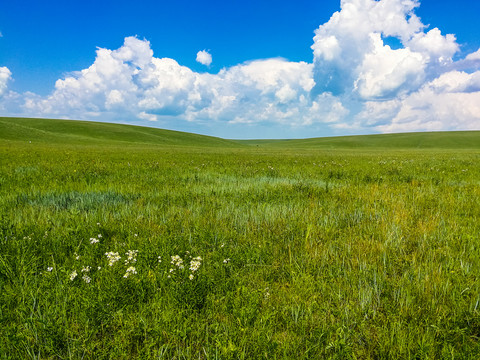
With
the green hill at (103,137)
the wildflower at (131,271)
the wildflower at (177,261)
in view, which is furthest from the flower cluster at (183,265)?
the green hill at (103,137)

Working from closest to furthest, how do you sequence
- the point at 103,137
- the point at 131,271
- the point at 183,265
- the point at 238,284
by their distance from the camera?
the point at 238,284 → the point at 131,271 → the point at 183,265 → the point at 103,137

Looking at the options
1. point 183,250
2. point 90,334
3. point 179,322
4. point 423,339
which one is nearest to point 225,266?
point 183,250

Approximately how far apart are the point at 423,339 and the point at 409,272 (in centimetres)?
122

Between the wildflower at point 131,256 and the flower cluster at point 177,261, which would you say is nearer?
the flower cluster at point 177,261

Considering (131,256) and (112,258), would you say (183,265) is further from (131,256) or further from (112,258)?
(112,258)

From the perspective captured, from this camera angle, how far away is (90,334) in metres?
2.17

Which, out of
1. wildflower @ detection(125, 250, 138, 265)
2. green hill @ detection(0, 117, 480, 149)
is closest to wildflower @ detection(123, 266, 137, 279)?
wildflower @ detection(125, 250, 138, 265)

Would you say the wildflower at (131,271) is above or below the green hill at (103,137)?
below

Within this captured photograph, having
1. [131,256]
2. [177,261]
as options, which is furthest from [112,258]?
[177,261]

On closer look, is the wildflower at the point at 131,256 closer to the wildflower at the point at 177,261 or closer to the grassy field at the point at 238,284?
the grassy field at the point at 238,284

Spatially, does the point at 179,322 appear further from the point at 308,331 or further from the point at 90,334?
the point at 308,331

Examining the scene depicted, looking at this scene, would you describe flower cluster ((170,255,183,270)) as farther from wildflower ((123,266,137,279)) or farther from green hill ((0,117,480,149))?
green hill ((0,117,480,149))

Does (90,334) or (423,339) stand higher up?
(423,339)

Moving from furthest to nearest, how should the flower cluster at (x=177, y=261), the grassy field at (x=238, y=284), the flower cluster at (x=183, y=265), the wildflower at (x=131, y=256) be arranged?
1. the wildflower at (x=131, y=256)
2. the flower cluster at (x=177, y=261)
3. the flower cluster at (x=183, y=265)
4. the grassy field at (x=238, y=284)
